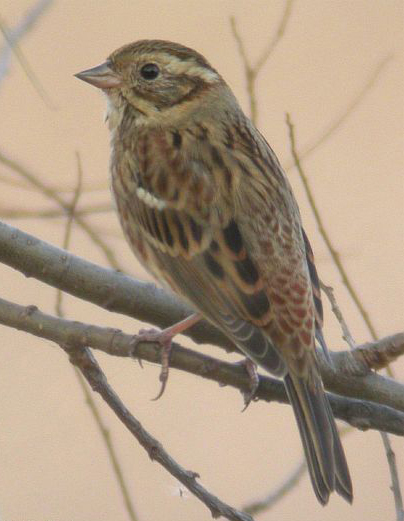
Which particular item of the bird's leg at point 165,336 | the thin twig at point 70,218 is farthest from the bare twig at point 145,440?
the thin twig at point 70,218

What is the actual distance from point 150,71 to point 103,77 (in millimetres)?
170

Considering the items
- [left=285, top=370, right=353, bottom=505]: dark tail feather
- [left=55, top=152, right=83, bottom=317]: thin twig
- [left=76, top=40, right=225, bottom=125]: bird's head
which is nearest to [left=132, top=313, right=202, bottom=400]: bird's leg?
[left=55, top=152, right=83, bottom=317]: thin twig

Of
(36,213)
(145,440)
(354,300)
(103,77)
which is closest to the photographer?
(145,440)

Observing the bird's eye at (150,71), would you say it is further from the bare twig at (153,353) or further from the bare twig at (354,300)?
the bare twig at (153,353)

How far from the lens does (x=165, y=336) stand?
3510mm

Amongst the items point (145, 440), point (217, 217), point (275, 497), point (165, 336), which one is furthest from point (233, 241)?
point (145, 440)

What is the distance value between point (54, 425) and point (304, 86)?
2480 mm

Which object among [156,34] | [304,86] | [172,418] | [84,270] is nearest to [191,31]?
[156,34]

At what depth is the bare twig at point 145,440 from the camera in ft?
10.1

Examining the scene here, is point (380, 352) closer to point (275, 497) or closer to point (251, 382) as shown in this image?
point (251, 382)

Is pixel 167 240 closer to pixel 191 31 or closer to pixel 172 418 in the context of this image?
pixel 172 418

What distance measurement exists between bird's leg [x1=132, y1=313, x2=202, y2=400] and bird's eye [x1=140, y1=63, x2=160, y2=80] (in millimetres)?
1019

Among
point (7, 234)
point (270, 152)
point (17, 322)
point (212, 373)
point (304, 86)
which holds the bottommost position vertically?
point (212, 373)

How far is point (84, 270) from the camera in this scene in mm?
3365
